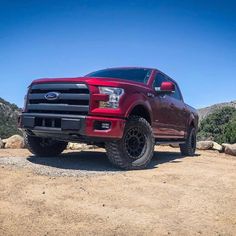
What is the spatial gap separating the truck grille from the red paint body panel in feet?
0.28

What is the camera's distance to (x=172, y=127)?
8.65 meters

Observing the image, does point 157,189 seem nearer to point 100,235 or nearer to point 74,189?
point 74,189

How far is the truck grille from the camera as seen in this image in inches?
243

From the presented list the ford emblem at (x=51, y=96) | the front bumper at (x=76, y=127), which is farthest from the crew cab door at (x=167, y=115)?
the ford emblem at (x=51, y=96)

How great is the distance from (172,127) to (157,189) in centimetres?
362

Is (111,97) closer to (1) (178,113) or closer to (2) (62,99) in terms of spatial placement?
(2) (62,99)

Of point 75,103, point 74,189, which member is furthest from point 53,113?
point 74,189

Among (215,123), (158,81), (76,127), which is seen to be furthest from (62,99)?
(215,123)

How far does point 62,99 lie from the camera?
20.8ft

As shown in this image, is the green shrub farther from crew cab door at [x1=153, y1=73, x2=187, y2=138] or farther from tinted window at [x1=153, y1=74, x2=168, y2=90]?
tinted window at [x1=153, y1=74, x2=168, y2=90]

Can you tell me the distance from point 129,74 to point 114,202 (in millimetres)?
3795

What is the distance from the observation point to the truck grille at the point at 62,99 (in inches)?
243

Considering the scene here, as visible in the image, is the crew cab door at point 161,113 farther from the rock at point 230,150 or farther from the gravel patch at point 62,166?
the rock at point 230,150

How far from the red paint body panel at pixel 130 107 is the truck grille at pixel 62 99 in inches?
3.3
